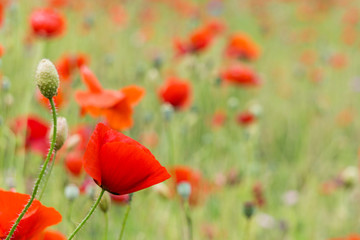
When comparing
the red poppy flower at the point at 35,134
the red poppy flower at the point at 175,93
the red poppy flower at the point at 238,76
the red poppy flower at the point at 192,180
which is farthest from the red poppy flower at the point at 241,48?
the red poppy flower at the point at 35,134

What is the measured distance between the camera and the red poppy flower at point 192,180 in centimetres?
128

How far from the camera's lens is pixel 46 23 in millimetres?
1466

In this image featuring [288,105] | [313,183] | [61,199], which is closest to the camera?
[61,199]

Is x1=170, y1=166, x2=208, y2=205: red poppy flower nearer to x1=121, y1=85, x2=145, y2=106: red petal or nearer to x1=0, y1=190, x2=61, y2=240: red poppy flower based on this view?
x1=121, y1=85, x2=145, y2=106: red petal

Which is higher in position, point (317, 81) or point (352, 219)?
point (317, 81)

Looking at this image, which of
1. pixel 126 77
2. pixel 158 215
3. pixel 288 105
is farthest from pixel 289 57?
pixel 158 215

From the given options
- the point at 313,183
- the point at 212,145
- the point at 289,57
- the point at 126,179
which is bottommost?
the point at 126,179

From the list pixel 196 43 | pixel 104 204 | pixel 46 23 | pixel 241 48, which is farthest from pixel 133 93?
pixel 241 48

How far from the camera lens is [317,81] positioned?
3.11 metres

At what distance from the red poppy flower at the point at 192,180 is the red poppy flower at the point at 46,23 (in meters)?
0.60

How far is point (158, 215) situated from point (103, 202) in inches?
34.0

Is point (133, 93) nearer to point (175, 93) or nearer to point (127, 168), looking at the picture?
point (175, 93)

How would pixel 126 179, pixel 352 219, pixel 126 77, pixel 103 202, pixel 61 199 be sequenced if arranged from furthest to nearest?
pixel 126 77 → pixel 352 219 → pixel 61 199 → pixel 103 202 → pixel 126 179

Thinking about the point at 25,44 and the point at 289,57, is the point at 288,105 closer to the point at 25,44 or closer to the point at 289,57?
the point at 289,57
